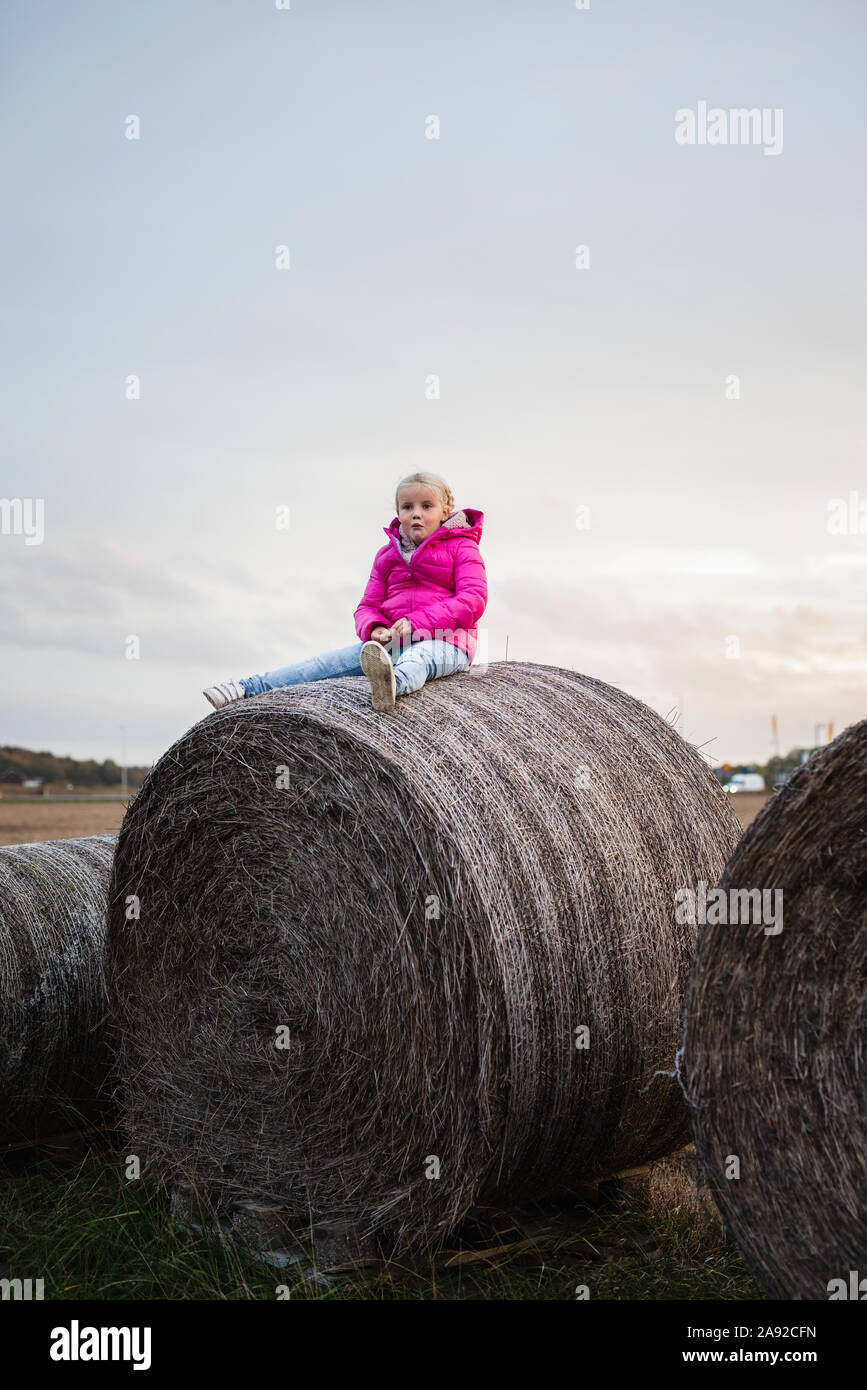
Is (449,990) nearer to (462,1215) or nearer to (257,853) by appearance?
(462,1215)

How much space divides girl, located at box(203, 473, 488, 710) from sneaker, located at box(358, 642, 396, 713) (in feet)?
1.26

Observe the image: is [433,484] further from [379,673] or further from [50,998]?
[50,998]

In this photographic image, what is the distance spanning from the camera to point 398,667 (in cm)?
456

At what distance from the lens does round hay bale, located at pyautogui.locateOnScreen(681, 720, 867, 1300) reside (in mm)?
3377

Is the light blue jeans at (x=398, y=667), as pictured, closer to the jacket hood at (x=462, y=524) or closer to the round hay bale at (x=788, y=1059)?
the jacket hood at (x=462, y=524)

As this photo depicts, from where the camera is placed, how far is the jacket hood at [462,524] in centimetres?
521

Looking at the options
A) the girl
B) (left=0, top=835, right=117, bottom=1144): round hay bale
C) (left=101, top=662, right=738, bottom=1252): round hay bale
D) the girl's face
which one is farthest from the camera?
(left=0, top=835, right=117, bottom=1144): round hay bale

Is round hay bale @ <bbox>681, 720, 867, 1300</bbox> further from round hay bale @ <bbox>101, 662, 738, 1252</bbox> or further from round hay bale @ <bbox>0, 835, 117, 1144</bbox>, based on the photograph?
round hay bale @ <bbox>0, 835, 117, 1144</bbox>

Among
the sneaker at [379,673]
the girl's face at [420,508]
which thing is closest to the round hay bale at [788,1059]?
the sneaker at [379,673]

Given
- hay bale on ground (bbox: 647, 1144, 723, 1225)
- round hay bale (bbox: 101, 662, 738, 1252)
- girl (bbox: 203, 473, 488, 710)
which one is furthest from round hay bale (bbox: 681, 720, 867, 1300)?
girl (bbox: 203, 473, 488, 710)

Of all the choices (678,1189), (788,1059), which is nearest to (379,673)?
(788,1059)

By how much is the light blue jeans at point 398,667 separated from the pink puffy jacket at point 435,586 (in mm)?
78

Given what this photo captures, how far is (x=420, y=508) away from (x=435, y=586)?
0.33m
